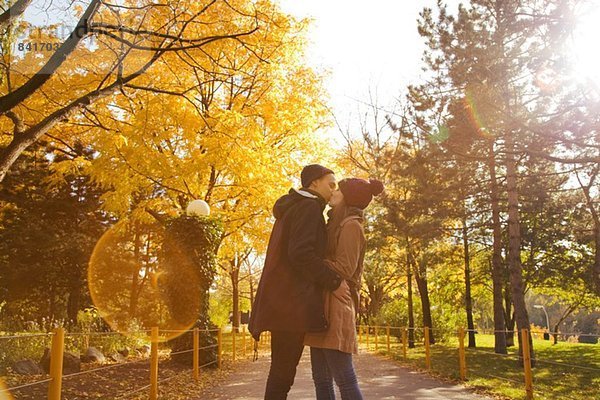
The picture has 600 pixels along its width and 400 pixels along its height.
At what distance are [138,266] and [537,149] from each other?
63.8 ft

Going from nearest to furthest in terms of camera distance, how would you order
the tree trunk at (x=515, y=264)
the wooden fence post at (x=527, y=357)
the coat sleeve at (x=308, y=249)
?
the coat sleeve at (x=308, y=249), the wooden fence post at (x=527, y=357), the tree trunk at (x=515, y=264)

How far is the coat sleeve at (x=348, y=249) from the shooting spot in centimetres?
328

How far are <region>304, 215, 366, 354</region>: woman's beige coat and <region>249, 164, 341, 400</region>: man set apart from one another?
0.10 m

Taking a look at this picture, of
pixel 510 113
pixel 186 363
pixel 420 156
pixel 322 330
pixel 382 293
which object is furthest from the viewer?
pixel 382 293

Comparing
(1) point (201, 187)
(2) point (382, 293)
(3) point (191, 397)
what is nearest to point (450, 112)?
(1) point (201, 187)

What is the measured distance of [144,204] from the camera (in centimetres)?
1260

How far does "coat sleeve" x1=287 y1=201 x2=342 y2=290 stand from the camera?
3049 mm

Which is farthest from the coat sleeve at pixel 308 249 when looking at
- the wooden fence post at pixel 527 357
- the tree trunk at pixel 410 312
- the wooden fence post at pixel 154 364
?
the tree trunk at pixel 410 312

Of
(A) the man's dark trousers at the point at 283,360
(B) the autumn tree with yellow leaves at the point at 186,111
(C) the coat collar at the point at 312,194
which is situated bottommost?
(A) the man's dark trousers at the point at 283,360

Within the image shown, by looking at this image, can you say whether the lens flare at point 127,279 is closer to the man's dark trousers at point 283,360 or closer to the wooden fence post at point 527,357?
the wooden fence post at point 527,357

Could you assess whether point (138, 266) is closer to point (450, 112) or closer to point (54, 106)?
point (54, 106)

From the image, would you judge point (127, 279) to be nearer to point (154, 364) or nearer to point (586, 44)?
point (154, 364)

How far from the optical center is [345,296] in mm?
3258

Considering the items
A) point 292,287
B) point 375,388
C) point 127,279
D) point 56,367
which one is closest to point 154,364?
point 56,367
